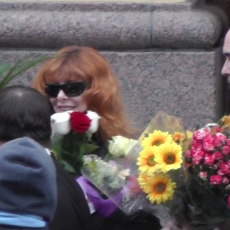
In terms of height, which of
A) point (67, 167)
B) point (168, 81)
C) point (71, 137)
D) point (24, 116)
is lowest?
point (168, 81)

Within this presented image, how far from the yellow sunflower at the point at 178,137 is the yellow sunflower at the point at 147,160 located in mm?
111

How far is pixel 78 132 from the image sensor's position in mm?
3398

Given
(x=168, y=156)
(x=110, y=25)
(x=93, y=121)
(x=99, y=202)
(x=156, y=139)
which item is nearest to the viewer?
(x=168, y=156)

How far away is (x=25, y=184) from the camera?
2193 mm

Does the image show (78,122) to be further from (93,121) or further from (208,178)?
Result: (208,178)

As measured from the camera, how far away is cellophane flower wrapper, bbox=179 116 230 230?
9.77 feet

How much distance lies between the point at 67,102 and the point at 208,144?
1022 millimetres

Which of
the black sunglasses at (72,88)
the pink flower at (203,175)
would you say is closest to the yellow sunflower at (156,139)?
the pink flower at (203,175)

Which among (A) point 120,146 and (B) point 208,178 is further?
(A) point 120,146

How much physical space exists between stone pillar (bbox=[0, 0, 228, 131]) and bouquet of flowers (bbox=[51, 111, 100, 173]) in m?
1.39

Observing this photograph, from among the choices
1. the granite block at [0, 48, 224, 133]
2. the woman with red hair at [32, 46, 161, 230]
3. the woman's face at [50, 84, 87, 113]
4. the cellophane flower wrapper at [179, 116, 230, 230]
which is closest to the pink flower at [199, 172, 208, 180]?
the cellophane flower wrapper at [179, 116, 230, 230]

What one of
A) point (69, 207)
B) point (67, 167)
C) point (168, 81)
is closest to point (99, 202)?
point (67, 167)

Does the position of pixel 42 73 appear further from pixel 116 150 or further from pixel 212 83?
pixel 212 83

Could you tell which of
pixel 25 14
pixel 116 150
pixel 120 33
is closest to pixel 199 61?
pixel 120 33
